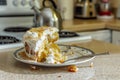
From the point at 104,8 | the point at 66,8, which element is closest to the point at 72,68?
the point at 66,8

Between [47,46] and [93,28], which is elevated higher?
[47,46]

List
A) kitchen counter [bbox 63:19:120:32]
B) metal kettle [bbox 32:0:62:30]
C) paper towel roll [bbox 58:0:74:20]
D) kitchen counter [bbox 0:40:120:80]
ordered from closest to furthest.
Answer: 1. kitchen counter [bbox 0:40:120:80]
2. metal kettle [bbox 32:0:62:30]
3. kitchen counter [bbox 63:19:120:32]
4. paper towel roll [bbox 58:0:74:20]

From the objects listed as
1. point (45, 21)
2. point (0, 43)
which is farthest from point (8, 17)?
point (0, 43)

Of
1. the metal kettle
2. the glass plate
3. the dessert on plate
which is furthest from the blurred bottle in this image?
the dessert on plate

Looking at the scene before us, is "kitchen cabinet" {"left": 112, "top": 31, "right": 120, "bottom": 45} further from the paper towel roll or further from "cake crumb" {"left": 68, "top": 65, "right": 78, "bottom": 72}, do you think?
"cake crumb" {"left": 68, "top": 65, "right": 78, "bottom": 72}

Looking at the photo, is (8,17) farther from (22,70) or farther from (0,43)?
(22,70)

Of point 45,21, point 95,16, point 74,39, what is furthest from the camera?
point 95,16
